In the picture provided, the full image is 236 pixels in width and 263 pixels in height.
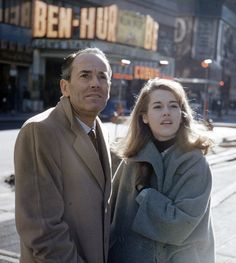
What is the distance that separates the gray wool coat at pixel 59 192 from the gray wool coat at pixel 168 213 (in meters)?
0.17

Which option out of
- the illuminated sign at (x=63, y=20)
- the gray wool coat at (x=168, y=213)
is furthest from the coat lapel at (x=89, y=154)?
the illuminated sign at (x=63, y=20)

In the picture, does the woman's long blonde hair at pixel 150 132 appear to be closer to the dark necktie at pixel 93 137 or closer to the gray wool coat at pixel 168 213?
the gray wool coat at pixel 168 213

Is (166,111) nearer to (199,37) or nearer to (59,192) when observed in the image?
(59,192)

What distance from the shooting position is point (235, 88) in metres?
70.0

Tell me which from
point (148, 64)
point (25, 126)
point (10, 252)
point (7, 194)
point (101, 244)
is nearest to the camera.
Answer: point (25, 126)

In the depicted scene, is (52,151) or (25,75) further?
(25,75)

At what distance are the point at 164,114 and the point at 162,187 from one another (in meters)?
0.39

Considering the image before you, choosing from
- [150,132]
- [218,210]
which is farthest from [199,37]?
[150,132]

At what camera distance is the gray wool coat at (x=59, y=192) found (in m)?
2.42

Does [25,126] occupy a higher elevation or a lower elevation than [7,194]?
higher

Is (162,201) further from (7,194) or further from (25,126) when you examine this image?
(7,194)

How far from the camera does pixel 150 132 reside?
2902mm

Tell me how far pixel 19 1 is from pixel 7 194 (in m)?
29.0

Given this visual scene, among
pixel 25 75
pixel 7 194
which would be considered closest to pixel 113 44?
pixel 25 75
